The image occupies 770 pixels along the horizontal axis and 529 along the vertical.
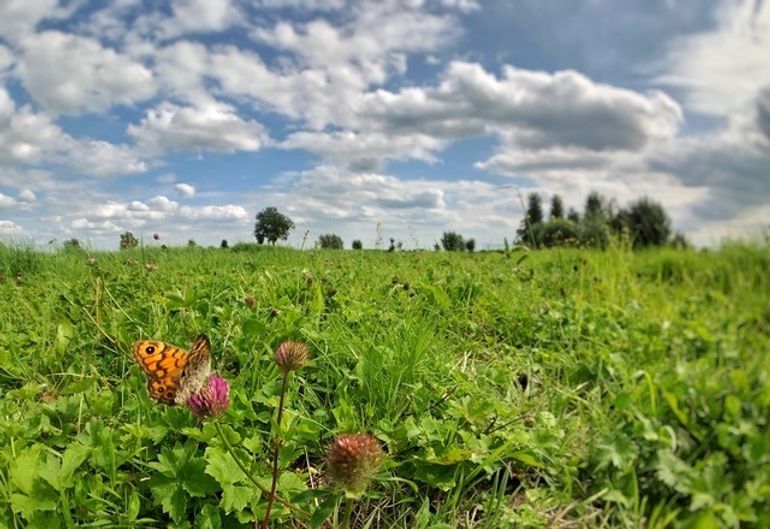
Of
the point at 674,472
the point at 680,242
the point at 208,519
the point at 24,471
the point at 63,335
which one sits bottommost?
the point at 208,519

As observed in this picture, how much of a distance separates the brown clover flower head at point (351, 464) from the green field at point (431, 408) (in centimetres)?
13

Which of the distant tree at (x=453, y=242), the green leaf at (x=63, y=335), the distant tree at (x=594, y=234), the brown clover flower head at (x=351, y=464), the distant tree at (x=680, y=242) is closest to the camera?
the brown clover flower head at (x=351, y=464)

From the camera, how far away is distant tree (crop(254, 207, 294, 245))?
6.68 meters

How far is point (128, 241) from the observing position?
7.63m

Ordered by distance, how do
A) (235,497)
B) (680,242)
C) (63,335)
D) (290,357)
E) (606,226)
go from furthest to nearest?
(606,226) < (63,335) < (680,242) < (235,497) < (290,357)

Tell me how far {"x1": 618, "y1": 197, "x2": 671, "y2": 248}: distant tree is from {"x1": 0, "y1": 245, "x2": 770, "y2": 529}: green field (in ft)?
0.39

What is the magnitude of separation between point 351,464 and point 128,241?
22.2ft

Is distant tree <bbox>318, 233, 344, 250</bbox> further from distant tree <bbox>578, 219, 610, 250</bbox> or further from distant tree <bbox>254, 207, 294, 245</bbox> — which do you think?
distant tree <bbox>578, 219, 610, 250</bbox>

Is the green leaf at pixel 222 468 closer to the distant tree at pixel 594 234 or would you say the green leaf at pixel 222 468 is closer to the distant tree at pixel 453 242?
the distant tree at pixel 594 234

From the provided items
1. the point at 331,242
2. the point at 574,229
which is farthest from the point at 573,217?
the point at 331,242

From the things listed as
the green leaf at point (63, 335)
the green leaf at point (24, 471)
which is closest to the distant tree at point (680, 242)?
the green leaf at point (24, 471)

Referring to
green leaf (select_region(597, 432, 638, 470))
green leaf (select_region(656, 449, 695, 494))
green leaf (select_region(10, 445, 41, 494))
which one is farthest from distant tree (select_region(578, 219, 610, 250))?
green leaf (select_region(10, 445, 41, 494))

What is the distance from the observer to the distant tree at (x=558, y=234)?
6.26m

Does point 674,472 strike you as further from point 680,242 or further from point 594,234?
point 594,234
